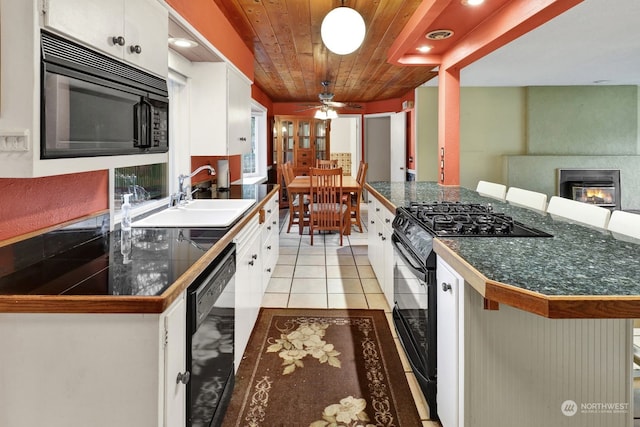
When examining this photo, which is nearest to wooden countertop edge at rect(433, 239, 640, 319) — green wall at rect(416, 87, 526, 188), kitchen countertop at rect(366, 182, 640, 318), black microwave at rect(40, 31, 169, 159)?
kitchen countertop at rect(366, 182, 640, 318)

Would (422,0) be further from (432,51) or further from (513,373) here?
(513,373)

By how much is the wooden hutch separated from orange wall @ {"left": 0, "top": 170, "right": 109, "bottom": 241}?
6867 mm

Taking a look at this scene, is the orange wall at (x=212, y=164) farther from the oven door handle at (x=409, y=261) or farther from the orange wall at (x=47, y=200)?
the oven door handle at (x=409, y=261)

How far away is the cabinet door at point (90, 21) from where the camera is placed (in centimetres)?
115

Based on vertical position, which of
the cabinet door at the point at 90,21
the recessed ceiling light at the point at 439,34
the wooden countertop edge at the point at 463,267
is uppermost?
the recessed ceiling light at the point at 439,34

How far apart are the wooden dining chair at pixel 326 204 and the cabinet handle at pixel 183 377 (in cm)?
432

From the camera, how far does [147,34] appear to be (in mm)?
1760

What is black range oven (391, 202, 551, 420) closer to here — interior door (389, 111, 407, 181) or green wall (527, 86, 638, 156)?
green wall (527, 86, 638, 156)

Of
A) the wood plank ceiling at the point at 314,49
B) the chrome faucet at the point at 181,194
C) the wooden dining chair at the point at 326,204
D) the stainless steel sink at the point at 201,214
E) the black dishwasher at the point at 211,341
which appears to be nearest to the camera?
the black dishwasher at the point at 211,341

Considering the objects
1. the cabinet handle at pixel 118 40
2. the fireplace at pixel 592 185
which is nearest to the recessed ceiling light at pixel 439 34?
the cabinet handle at pixel 118 40

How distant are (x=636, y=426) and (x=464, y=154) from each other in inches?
228

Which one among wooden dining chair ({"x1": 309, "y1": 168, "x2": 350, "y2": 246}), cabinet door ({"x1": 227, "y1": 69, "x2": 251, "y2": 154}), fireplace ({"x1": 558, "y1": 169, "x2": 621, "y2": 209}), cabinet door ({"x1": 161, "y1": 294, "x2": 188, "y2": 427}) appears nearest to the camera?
cabinet door ({"x1": 161, "y1": 294, "x2": 188, "y2": 427})

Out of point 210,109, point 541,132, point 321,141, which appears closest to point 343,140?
point 321,141

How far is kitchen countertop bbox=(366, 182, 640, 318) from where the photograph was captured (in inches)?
42.0
